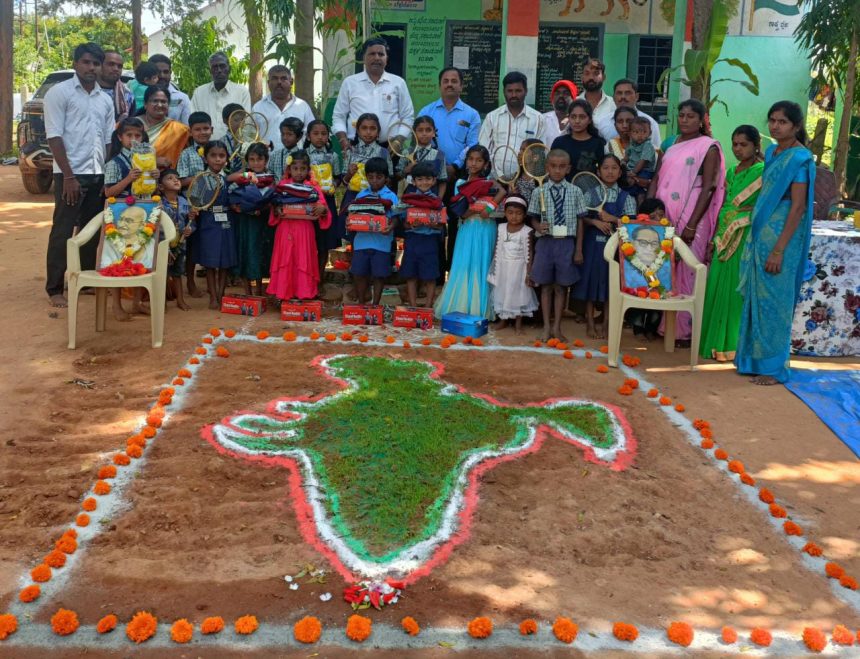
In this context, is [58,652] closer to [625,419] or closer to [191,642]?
[191,642]

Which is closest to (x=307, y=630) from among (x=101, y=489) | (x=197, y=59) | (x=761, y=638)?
(x=101, y=489)

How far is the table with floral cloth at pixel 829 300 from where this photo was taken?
7492 mm

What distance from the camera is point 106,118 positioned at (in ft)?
26.2

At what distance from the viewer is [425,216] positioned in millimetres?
7832

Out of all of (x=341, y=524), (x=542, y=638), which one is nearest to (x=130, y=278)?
(x=341, y=524)

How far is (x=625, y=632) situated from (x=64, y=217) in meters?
6.42

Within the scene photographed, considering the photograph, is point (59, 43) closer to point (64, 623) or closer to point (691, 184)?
point (691, 184)

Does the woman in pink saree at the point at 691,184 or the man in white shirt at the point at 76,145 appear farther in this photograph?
the man in white shirt at the point at 76,145

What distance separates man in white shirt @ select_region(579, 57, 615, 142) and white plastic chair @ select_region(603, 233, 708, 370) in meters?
1.54

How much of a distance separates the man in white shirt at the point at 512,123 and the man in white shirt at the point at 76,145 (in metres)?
3.53

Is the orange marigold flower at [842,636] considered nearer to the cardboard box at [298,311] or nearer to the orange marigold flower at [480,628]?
the orange marigold flower at [480,628]

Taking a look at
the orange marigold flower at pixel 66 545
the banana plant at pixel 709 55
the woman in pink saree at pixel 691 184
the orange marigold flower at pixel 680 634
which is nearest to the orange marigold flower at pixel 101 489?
the orange marigold flower at pixel 66 545

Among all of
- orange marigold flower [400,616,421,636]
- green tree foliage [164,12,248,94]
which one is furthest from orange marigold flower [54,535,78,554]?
green tree foliage [164,12,248,94]

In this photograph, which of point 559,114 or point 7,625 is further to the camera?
point 559,114
